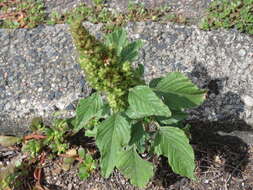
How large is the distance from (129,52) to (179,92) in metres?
0.31

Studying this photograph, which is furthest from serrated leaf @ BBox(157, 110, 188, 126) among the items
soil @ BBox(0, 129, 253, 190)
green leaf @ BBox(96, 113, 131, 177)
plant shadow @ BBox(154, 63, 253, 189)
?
soil @ BBox(0, 129, 253, 190)

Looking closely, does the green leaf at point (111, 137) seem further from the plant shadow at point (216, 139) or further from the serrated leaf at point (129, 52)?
the plant shadow at point (216, 139)

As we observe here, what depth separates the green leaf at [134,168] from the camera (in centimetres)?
207

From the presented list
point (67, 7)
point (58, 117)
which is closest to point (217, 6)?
point (67, 7)

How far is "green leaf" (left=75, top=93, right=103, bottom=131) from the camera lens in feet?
5.80

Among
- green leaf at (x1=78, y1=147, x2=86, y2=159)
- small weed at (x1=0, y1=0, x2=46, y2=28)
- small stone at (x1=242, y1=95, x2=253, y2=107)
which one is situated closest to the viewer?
small stone at (x1=242, y1=95, x2=253, y2=107)

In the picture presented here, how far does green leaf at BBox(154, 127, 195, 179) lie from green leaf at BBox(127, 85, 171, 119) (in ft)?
0.96

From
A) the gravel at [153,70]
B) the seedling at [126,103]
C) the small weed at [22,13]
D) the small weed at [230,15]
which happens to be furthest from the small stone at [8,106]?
the small weed at [230,15]

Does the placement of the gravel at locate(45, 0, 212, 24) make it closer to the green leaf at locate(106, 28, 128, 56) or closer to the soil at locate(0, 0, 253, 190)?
the soil at locate(0, 0, 253, 190)

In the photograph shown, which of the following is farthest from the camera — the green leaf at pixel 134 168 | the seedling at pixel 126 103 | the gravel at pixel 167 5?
the gravel at pixel 167 5

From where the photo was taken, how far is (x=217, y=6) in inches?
121

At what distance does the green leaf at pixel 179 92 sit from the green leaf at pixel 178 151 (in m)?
0.15

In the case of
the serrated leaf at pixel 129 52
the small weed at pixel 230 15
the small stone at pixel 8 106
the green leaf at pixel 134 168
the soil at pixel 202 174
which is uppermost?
A: the serrated leaf at pixel 129 52

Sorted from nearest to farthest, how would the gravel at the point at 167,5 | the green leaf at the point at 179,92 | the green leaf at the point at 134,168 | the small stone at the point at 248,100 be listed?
1. the green leaf at the point at 179,92
2. the green leaf at the point at 134,168
3. the small stone at the point at 248,100
4. the gravel at the point at 167,5
